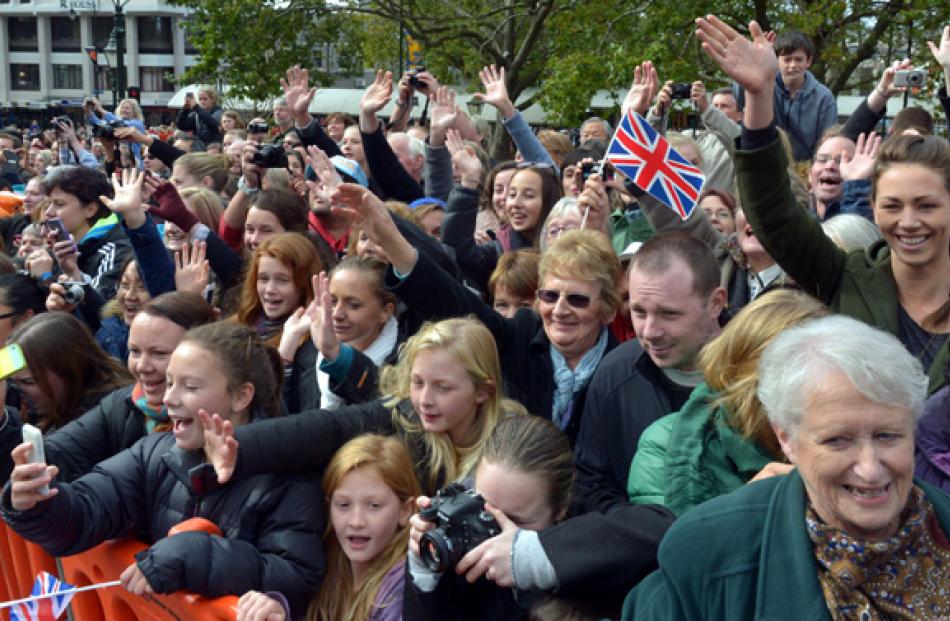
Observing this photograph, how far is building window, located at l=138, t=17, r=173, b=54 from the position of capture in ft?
263

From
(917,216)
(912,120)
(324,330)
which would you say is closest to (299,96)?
(912,120)

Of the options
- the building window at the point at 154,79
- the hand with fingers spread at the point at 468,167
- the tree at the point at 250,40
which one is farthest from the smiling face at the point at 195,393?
the building window at the point at 154,79

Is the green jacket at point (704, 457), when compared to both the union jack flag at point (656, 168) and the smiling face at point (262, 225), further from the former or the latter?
the smiling face at point (262, 225)

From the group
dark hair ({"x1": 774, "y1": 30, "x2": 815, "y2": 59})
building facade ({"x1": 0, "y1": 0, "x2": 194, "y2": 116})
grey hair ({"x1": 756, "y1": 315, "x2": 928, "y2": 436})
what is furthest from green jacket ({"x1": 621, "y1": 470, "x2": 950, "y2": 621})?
building facade ({"x1": 0, "y1": 0, "x2": 194, "y2": 116})

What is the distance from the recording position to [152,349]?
4066mm

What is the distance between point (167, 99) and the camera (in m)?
80.2

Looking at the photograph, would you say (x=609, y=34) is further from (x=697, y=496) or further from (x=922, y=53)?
(x=697, y=496)

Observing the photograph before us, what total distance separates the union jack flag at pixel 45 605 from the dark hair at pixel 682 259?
204 centimetres

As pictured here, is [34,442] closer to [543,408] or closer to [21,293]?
[543,408]

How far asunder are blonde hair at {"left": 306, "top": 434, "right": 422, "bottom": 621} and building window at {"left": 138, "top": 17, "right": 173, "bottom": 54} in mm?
82432

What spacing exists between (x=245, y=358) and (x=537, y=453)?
120cm

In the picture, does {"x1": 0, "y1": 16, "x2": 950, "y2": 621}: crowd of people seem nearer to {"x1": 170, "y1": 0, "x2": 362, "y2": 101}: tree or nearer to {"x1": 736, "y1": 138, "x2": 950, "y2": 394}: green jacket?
{"x1": 736, "y1": 138, "x2": 950, "y2": 394}: green jacket

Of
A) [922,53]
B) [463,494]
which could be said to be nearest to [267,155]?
[463,494]

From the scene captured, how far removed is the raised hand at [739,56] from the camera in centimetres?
326
